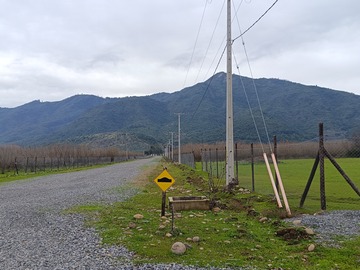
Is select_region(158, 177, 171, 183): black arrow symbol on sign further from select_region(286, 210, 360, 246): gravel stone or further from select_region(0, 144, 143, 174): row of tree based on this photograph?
select_region(0, 144, 143, 174): row of tree

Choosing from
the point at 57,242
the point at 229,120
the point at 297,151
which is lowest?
the point at 57,242

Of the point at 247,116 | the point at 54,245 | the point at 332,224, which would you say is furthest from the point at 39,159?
the point at 332,224

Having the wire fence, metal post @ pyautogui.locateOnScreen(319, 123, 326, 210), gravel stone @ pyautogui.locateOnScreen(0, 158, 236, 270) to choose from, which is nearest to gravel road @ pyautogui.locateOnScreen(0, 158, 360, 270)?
gravel stone @ pyautogui.locateOnScreen(0, 158, 236, 270)

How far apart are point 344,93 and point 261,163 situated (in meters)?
108

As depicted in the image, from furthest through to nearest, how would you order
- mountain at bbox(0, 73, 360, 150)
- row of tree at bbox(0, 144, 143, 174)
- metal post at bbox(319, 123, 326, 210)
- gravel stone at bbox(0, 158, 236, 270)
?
1. mountain at bbox(0, 73, 360, 150)
2. row of tree at bbox(0, 144, 143, 174)
3. metal post at bbox(319, 123, 326, 210)
4. gravel stone at bbox(0, 158, 236, 270)

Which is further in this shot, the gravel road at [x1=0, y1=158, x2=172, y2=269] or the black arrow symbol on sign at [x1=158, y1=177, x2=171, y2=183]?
the black arrow symbol on sign at [x1=158, y1=177, x2=171, y2=183]

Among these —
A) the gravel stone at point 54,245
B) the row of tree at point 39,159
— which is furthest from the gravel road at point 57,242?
the row of tree at point 39,159

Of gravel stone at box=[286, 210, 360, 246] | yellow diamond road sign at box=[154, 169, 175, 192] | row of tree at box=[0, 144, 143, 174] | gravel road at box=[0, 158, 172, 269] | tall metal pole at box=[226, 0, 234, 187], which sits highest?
tall metal pole at box=[226, 0, 234, 187]

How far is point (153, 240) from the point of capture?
331 inches

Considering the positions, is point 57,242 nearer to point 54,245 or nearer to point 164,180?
point 54,245

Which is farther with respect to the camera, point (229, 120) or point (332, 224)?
point (229, 120)

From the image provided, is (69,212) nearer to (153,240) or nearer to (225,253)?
(153,240)

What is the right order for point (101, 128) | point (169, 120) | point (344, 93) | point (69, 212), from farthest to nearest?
1. point (101, 128)
2. point (169, 120)
3. point (344, 93)
4. point (69, 212)

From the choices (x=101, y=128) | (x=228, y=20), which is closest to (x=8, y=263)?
(x=228, y=20)
